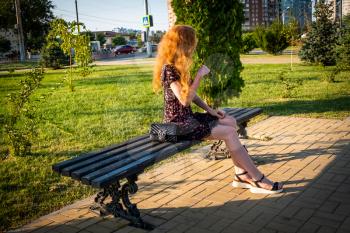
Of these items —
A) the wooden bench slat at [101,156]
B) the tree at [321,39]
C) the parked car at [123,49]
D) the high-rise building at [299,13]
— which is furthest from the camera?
the parked car at [123,49]

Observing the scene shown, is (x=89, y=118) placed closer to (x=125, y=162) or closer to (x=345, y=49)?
(x=125, y=162)

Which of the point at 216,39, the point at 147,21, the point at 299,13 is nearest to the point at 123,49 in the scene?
the point at 147,21

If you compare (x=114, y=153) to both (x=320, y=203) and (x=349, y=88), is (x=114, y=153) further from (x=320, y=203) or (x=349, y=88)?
(x=349, y=88)

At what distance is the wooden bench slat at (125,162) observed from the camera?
3156 mm

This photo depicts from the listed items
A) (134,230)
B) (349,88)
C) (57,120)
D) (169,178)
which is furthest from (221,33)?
(349,88)

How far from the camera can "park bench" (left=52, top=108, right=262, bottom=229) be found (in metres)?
3.22

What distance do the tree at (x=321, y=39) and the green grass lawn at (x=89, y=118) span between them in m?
4.21

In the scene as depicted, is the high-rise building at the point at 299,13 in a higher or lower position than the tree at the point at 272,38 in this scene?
higher

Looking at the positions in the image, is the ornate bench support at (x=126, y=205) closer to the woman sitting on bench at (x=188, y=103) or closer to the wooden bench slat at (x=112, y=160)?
the wooden bench slat at (x=112, y=160)

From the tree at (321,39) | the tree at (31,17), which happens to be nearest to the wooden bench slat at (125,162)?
the tree at (321,39)

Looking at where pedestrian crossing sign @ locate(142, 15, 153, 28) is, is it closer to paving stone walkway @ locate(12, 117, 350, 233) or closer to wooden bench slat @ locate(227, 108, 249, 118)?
paving stone walkway @ locate(12, 117, 350, 233)

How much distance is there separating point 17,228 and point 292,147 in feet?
13.9

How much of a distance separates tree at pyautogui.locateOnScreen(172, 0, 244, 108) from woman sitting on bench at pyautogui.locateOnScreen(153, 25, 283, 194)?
337 cm

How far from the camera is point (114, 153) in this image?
12.3 feet
